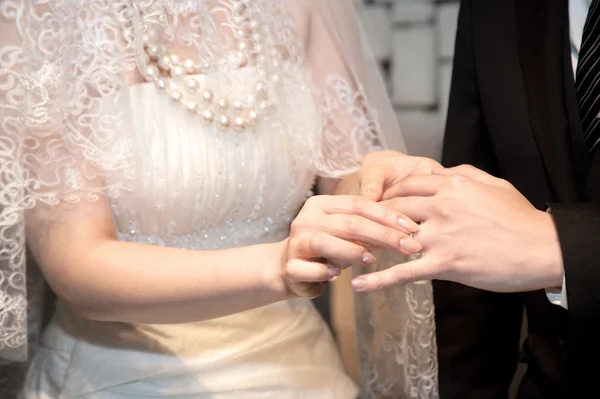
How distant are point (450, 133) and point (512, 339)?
0.30 meters

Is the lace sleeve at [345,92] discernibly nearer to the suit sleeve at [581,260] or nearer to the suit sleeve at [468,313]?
the suit sleeve at [468,313]

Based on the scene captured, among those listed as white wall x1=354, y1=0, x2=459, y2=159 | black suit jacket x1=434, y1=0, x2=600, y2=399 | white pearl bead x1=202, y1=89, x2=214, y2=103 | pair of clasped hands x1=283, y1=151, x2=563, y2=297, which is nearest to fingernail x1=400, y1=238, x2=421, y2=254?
pair of clasped hands x1=283, y1=151, x2=563, y2=297

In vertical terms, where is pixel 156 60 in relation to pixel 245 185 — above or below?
above

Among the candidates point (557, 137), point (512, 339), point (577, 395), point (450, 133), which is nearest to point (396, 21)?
point (450, 133)

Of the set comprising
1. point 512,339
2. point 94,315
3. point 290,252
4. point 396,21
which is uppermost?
point 396,21

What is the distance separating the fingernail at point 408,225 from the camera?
0.68 metres

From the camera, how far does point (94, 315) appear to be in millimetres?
779

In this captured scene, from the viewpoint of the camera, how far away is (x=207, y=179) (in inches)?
32.3

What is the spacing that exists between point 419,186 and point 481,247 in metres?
0.09

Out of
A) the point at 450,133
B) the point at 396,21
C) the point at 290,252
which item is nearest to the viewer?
the point at 290,252

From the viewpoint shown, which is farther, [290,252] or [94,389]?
[94,389]

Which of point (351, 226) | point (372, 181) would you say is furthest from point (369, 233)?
point (372, 181)

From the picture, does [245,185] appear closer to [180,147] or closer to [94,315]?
[180,147]

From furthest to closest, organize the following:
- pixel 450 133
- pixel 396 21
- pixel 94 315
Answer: pixel 396 21 → pixel 450 133 → pixel 94 315
